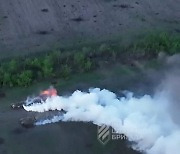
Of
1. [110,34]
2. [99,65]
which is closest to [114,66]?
[99,65]

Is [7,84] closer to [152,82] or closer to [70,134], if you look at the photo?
[70,134]

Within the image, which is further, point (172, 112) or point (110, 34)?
point (110, 34)

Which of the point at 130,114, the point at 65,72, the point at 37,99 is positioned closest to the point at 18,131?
the point at 37,99

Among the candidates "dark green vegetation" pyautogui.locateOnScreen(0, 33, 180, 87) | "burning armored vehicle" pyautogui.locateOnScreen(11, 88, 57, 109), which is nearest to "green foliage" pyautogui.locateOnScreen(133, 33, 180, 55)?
"dark green vegetation" pyautogui.locateOnScreen(0, 33, 180, 87)

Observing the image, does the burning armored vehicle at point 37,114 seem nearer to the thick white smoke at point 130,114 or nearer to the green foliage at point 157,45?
the thick white smoke at point 130,114

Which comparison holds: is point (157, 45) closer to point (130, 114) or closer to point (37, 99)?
point (130, 114)

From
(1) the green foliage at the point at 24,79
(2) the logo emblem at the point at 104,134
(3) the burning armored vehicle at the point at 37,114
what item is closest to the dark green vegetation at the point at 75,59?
(1) the green foliage at the point at 24,79
